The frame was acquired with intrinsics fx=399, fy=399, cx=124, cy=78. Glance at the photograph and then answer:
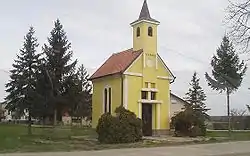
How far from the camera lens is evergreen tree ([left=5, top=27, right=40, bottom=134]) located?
124 feet

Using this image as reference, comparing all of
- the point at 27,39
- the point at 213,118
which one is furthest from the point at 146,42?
the point at 213,118

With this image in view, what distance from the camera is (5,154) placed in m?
18.9

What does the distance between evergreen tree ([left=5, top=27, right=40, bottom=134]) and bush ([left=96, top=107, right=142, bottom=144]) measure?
38.5ft

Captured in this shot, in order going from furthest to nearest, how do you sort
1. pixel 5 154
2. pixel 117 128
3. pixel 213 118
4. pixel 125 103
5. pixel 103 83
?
pixel 213 118
pixel 103 83
pixel 125 103
pixel 117 128
pixel 5 154

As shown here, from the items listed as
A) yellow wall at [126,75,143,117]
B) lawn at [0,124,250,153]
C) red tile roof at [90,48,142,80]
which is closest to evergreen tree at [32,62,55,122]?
lawn at [0,124,250,153]

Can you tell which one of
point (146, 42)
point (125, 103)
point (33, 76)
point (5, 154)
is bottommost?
point (5, 154)

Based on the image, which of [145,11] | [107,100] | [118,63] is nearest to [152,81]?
[118,63]

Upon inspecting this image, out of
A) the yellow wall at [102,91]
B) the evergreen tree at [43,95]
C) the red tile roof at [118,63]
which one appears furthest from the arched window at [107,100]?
the evergreen tree at [43,95]

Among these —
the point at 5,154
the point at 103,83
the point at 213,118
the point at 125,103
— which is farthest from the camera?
the point at 213,118

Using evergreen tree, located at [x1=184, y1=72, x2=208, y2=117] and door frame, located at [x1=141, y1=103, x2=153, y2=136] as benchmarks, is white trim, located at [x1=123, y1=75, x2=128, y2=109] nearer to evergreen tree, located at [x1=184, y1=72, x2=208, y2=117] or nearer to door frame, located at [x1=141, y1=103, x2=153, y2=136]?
door frame, located at [x1=141, y1=103, x2=153, y2=136]

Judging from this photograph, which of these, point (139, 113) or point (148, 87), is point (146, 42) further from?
point (139, 113)

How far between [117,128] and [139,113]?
6826 mm

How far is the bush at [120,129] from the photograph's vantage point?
27484 mm

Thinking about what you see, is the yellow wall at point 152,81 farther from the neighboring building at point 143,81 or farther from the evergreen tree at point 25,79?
the evergreen tree at point 25,79
